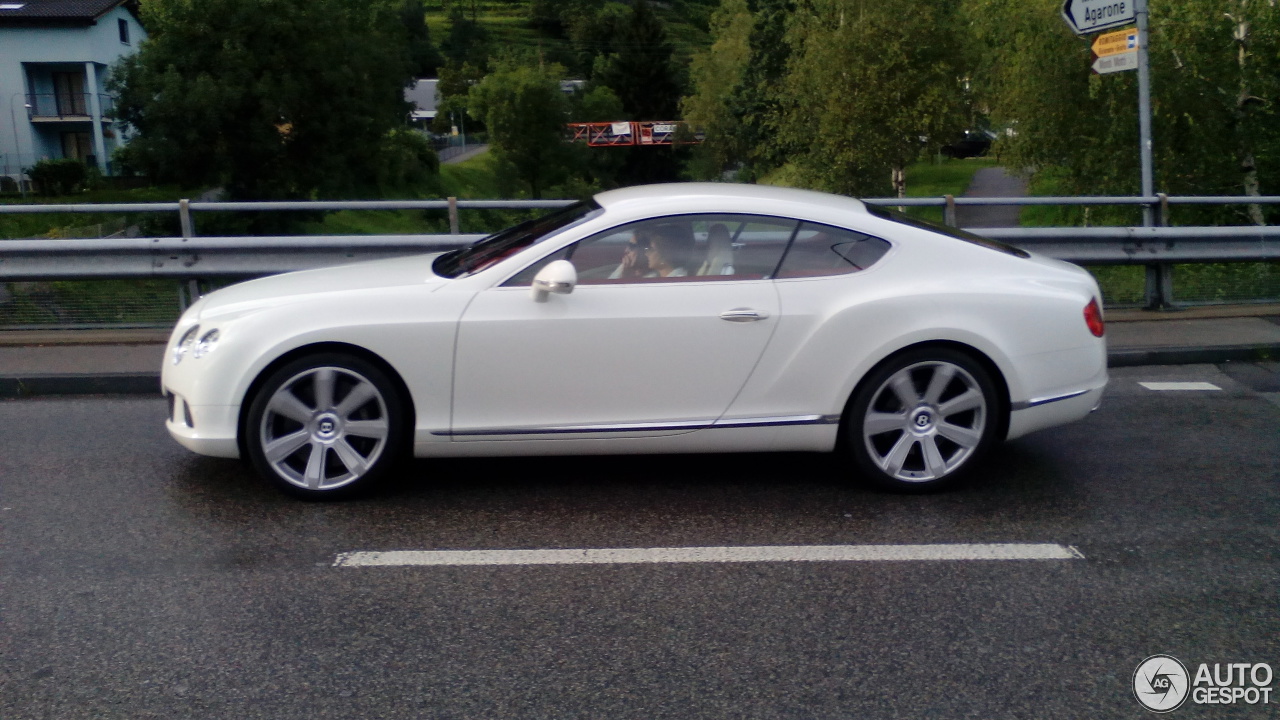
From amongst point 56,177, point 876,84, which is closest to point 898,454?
point 876,84

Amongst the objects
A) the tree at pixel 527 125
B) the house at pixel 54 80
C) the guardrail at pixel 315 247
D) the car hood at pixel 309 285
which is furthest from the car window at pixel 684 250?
the tree at pixel 527 125

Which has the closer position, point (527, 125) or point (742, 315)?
point (742, 315)

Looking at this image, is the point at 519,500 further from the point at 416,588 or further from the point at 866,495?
the point at 866,495

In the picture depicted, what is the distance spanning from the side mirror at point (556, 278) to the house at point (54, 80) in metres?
54.7

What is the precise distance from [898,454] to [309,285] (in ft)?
9.32

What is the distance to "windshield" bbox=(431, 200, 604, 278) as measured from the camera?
5484mm

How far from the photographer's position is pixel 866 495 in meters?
5.52

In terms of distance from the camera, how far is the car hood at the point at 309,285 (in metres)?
5.34

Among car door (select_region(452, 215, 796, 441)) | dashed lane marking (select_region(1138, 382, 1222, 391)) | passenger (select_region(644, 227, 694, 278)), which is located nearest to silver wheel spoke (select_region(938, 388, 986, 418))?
car door (select_region(452, 215, 796, 441))

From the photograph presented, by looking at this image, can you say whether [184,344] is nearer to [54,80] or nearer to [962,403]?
[962,403]

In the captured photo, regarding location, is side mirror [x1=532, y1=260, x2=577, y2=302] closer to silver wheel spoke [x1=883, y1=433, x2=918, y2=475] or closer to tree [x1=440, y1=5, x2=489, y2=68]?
silver wheel spoke [x1=883, y1=433, x2=918, y2=475]

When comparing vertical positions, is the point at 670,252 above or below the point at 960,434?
above

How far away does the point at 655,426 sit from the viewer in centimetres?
533

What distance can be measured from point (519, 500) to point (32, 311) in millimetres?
5498
